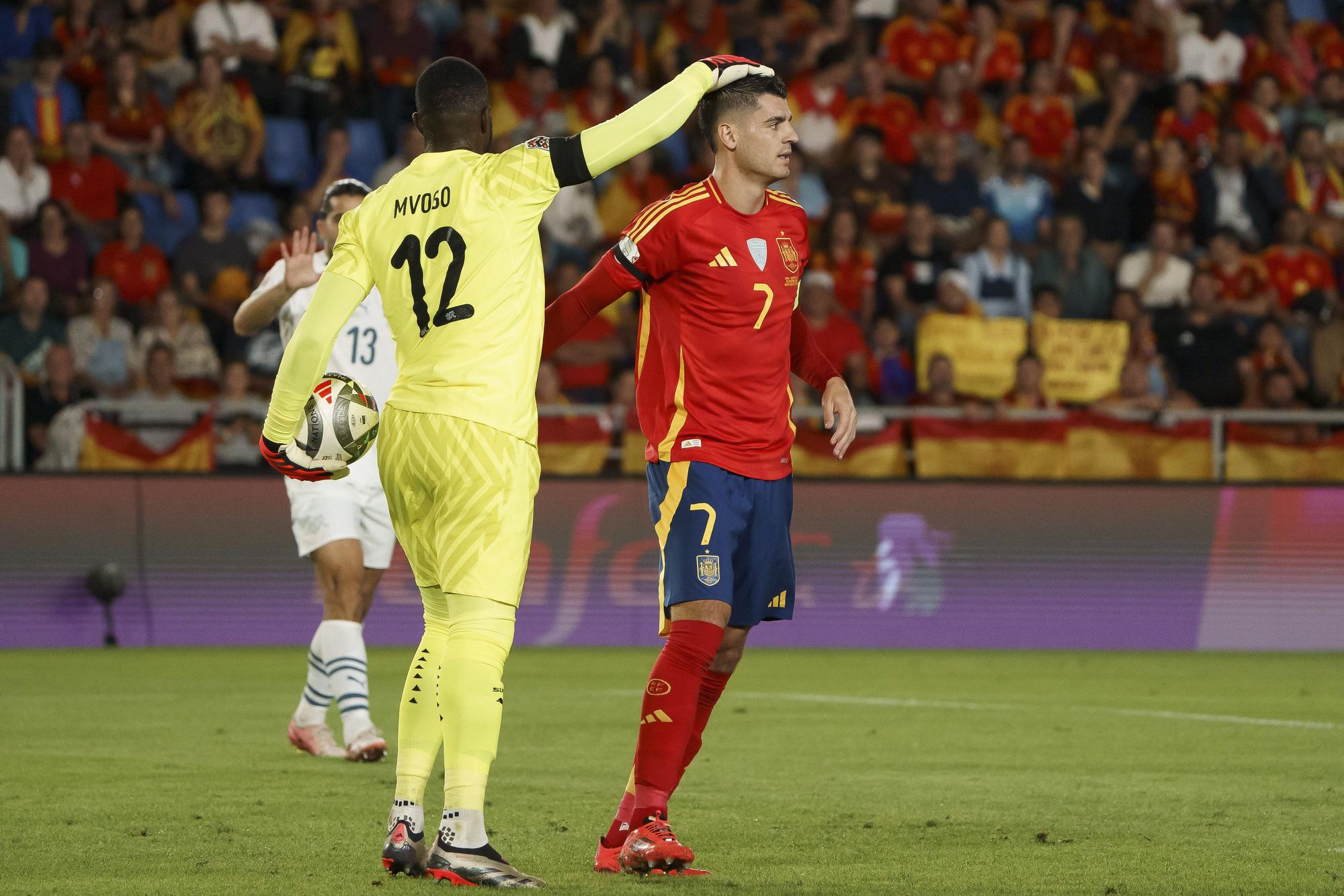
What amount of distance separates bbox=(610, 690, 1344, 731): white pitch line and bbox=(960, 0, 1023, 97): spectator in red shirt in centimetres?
1026

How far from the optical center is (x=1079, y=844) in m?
5.85

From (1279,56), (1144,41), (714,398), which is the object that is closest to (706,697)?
(714,398)

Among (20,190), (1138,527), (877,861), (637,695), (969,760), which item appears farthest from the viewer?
(20,190)

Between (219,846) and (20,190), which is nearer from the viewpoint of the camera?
(219,846)

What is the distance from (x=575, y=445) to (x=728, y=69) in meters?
9.17

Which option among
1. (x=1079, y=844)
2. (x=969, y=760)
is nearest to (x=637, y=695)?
(x=969, y=760)

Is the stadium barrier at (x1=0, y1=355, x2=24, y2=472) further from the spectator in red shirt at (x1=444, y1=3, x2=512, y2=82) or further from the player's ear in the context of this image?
the player's ear

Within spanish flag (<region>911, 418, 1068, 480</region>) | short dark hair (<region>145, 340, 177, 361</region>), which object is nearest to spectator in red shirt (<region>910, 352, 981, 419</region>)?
spanish flag (<region>911, 418, 1068, 480</region>)

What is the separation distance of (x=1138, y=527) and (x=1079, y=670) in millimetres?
2365

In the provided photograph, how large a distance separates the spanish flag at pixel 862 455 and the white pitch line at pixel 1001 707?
13.2 ft

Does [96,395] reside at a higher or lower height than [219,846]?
higher

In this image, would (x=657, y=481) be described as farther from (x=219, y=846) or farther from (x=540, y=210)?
(x=219, y=846)

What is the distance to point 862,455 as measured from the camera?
1511 centimetres

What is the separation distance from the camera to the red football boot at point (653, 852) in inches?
205
